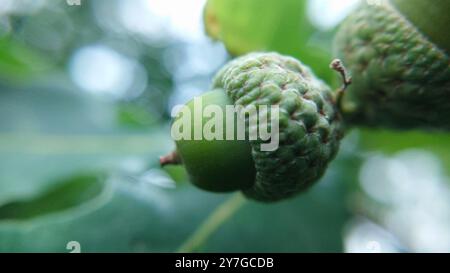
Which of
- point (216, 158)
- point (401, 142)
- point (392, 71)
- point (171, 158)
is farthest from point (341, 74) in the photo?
point (401, 142)

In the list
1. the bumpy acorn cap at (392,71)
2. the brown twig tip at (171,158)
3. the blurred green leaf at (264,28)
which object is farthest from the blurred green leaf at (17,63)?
the bumpy acorn cap at (392,71)

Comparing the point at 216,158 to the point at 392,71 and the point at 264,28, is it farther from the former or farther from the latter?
the point at 264,28

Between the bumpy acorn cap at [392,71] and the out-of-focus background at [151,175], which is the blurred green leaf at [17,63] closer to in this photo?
the out-of-focus background at [151,175]

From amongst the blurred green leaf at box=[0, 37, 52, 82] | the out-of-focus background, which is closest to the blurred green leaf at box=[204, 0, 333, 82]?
the out-of-focus background

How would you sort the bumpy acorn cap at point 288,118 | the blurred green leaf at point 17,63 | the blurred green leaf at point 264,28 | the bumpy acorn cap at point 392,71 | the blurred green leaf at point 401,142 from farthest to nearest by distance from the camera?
1. the blurred green leaf at point 17,63
2. the blurred green leaf at point 401,142
3. the blurred green leaf at point 264,28
4. the bumpy acorn cap at point 392,71
5. the bumpy acorn cap at point 288,118

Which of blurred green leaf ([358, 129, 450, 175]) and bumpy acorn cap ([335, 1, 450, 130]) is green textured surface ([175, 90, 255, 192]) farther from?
blurred green leaf ([358, 129, 450, 175])

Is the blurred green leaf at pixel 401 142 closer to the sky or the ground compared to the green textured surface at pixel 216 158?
closer to the sky

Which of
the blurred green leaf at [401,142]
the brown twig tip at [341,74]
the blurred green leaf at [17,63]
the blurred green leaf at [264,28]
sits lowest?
the brown twig tip at [341,74]

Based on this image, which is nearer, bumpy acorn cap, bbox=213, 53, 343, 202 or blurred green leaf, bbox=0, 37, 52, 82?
bumpy acorn cap, bbox=213, 53, 343, 202

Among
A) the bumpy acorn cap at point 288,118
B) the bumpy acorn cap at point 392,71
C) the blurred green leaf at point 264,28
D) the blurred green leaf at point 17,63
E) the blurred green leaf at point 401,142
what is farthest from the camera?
the blurred green leaf at point 17,63
